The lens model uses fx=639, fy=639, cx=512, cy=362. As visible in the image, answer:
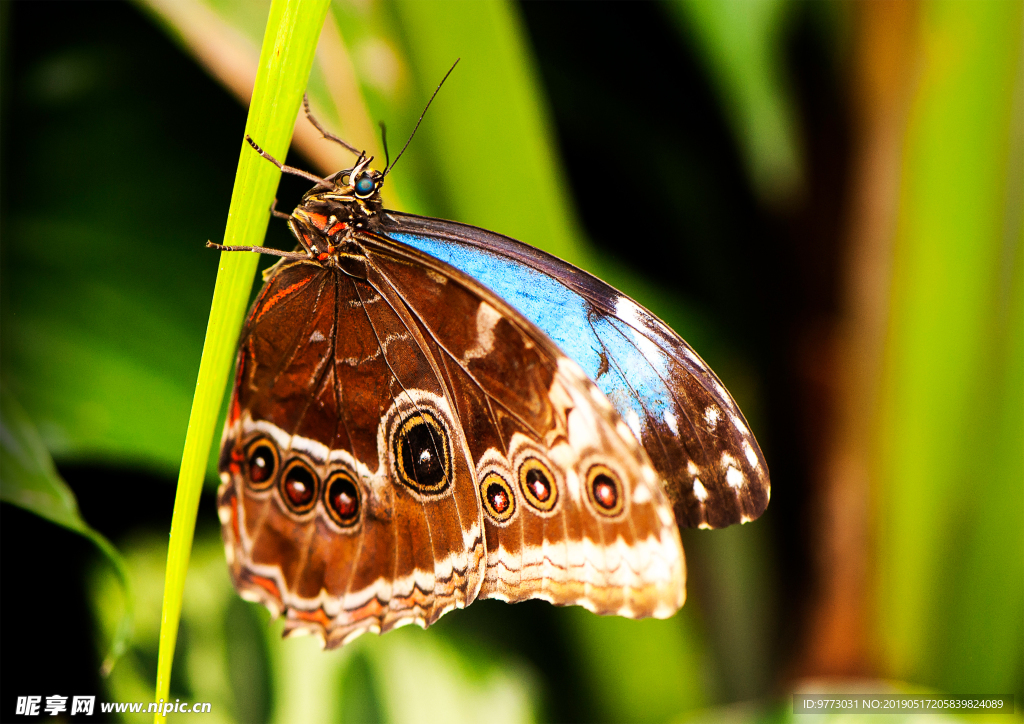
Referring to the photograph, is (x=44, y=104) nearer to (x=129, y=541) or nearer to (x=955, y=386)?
(x=129, y=541)

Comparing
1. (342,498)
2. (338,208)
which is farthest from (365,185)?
Result: (342,498)

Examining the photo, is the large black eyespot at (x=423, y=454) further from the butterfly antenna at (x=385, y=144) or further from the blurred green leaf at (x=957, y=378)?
the blurred green leaf at (x=957, y=378)

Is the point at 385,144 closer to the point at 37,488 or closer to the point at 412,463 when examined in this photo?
the point at 412,463

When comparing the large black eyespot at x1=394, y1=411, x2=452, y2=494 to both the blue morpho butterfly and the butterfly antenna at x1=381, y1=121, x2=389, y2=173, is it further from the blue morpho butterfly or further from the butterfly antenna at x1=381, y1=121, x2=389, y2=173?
the butterfly antenna at x1=381, y1=121, x2=389, y2=173

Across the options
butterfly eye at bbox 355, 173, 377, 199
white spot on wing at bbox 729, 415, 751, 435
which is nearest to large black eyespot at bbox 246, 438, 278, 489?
butterfly eye at bbox 355, 173, 377, 199

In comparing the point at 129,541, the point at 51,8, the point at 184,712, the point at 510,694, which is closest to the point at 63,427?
the point at 129,541

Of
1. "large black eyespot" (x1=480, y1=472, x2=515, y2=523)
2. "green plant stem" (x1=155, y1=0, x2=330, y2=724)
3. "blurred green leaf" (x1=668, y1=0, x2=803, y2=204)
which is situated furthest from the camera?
"blurred green leaf" (x1=668, y1=0, x2=803, y2=204)
